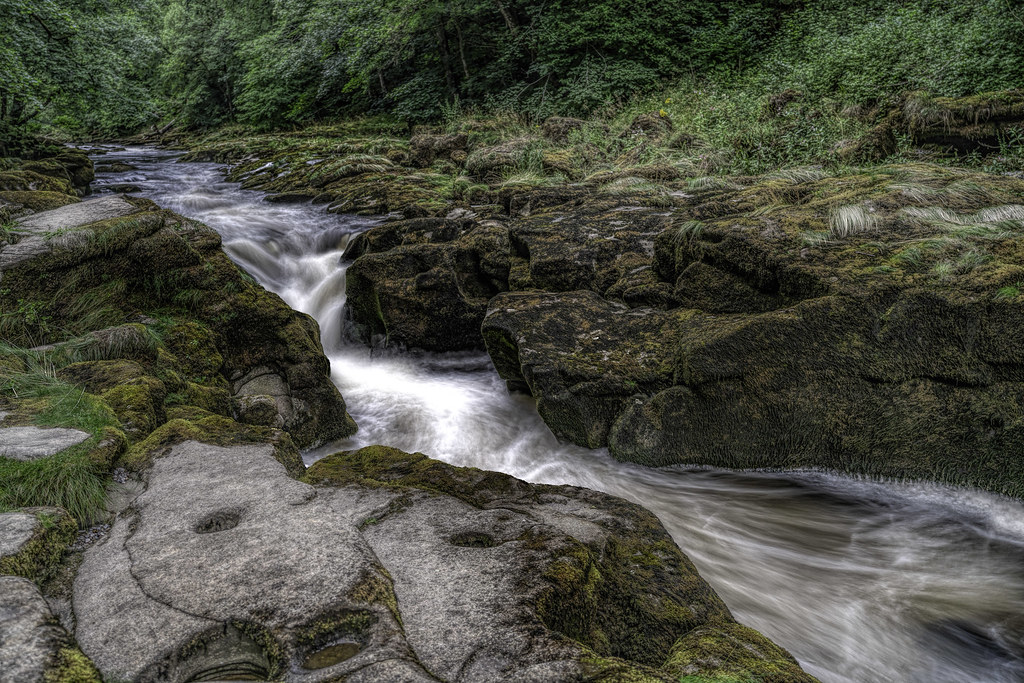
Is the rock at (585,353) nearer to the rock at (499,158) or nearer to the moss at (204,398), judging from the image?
the moss at (204,398)

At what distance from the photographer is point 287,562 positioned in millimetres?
2451

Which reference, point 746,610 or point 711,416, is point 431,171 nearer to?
point 711,416

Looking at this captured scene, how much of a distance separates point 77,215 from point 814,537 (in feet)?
26.8

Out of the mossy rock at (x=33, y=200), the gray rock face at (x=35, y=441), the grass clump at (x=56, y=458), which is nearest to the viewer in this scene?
the grass clump at (x=56, y=458)

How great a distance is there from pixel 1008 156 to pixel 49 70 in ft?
55.5

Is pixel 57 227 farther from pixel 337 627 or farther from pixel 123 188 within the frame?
pixel 123 188

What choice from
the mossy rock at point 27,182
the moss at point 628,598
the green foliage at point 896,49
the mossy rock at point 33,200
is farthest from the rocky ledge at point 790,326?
the mossy rock at point 27,182

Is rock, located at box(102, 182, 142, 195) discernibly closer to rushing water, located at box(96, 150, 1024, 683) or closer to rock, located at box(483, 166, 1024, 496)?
rushing water, located at box(96, 150, 1024, 683)

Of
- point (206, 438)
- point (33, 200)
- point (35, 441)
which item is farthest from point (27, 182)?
point (206, 438)

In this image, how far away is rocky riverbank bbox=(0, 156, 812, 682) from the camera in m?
2.04

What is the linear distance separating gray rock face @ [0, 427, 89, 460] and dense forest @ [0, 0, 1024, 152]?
33.8 feet

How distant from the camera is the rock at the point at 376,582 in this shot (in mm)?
2037

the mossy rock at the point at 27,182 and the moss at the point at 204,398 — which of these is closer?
the moss at the point at 204,398

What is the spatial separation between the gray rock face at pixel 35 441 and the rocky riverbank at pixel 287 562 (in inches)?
0.6
